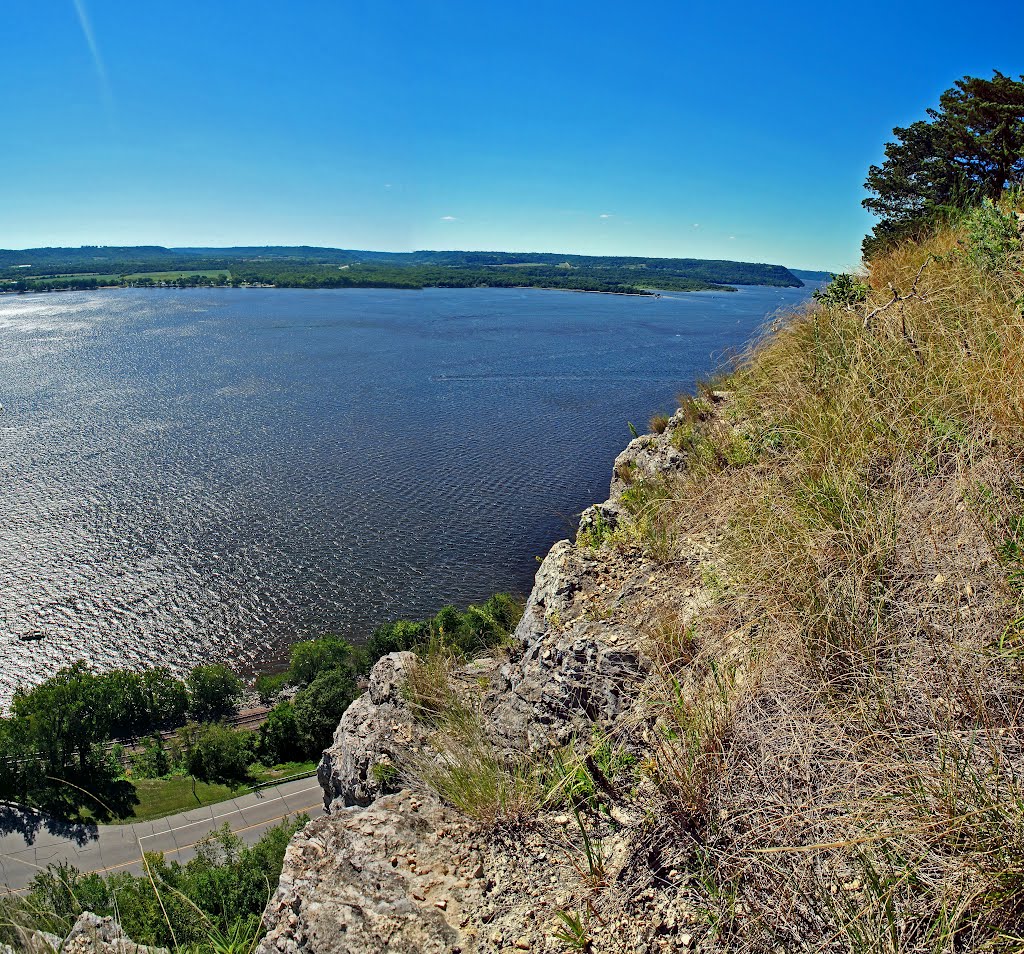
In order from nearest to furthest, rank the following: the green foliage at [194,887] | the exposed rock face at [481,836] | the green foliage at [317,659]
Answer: the exposed rock face at [481,836] → the green foliage at [194,887] → the green foliage at [317,659]

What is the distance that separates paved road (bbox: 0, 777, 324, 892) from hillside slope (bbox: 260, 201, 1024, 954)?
62.4 feet

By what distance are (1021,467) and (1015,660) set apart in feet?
5.81

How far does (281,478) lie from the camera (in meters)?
45.9

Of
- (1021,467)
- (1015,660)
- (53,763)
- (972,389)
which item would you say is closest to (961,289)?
(972,389)

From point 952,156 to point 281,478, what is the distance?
41.6m

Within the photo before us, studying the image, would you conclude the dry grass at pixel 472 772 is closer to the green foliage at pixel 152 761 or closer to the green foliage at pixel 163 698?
the green foliage at pixel 163 698

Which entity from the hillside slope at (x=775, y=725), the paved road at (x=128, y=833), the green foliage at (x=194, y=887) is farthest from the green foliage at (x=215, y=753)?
the hillside slope at (x=775, y=725)

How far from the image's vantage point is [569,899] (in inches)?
135

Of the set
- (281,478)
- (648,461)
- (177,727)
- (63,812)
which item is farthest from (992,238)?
(281,478)

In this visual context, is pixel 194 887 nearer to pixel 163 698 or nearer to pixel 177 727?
pixel 163 698

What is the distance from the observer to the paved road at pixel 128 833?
22.0m

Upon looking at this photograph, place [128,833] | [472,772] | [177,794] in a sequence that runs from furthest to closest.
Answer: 1. [177,794]
2. [128,833]
3. [472,772]

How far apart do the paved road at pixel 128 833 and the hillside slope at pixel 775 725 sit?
1902 cm

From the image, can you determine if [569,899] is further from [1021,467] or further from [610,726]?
[1021,467]
